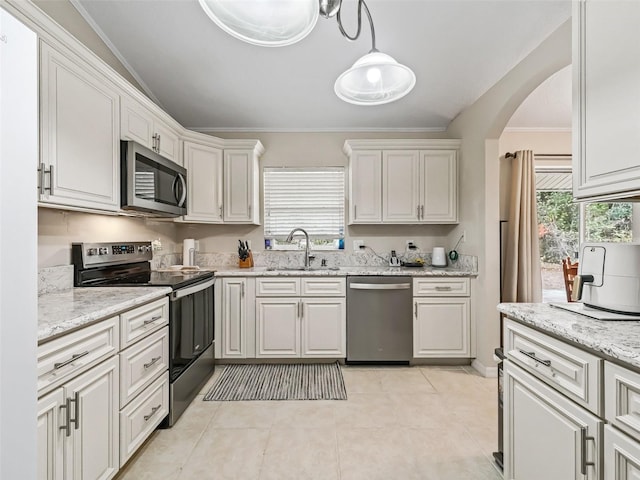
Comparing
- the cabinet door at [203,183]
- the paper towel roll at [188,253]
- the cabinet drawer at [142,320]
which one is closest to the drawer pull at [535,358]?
the cabinet drawer at [142,320]

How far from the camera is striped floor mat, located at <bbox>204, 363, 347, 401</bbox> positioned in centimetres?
253

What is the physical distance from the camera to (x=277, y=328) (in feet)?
10.2

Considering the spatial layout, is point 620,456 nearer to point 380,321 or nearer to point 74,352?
point 74,352

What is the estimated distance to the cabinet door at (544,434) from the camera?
3.27 ft

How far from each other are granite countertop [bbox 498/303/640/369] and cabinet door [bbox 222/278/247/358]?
2306 mm

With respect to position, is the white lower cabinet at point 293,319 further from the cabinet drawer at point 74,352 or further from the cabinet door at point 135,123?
the cabinet drawer at point 74,352

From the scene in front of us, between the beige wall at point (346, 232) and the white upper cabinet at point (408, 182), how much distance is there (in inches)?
12.4

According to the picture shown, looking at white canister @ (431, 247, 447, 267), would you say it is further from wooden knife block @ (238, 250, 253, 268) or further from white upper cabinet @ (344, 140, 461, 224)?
wooden knife block @ (238, 250, 253, 268)

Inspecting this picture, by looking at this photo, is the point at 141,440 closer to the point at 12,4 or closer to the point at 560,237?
the point at 12,4

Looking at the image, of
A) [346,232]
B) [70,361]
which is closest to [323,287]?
[346,232]

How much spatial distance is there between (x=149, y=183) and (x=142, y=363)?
1.23 meters

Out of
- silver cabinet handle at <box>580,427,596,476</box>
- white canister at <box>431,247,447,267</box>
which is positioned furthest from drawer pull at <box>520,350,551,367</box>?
white canister at <box>431,247,447,267</box>

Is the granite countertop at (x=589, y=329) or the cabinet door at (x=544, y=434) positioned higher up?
the granite countertop at (x=589, y=329)

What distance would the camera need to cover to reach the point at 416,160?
136 inches
